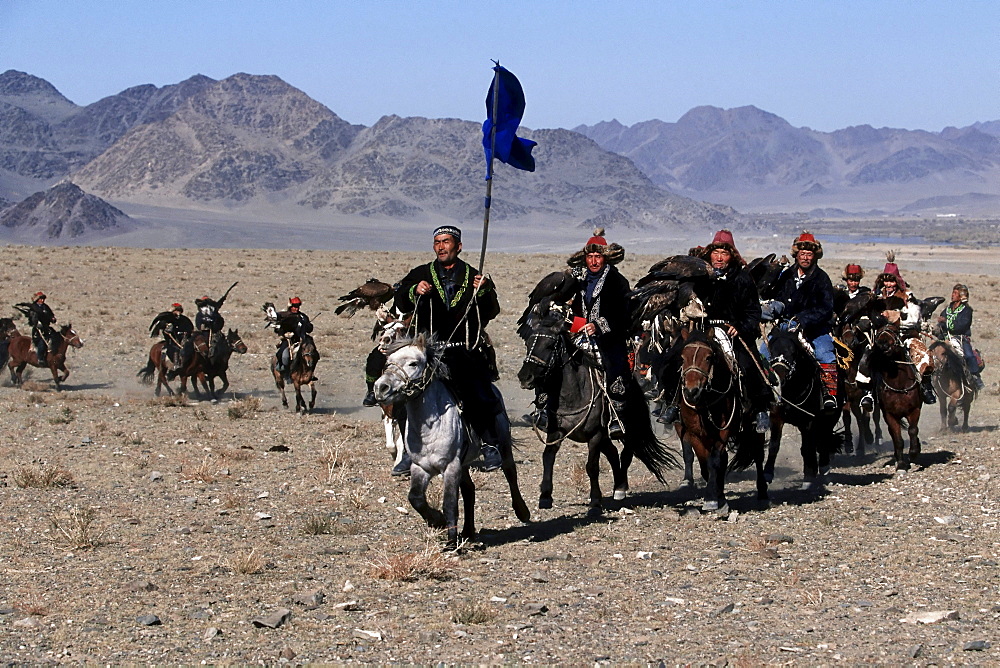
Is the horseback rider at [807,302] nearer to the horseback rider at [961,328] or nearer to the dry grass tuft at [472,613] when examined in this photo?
the horseback rider at [961,328]

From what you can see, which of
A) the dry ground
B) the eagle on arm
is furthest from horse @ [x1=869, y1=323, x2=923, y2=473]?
the eagle on arm

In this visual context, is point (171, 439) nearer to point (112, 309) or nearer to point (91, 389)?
point (91, 389)

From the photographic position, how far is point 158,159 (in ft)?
580

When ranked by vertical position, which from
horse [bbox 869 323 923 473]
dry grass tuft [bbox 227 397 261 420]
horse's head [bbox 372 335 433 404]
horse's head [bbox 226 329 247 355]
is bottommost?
dry grass tuft [bbox 227 397 261 420]

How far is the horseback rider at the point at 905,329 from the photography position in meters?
14.3

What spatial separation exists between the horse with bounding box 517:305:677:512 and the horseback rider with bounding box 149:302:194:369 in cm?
1176

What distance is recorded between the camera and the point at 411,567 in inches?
360

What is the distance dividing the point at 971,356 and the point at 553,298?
9109mm

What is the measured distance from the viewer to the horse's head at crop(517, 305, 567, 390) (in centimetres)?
1107

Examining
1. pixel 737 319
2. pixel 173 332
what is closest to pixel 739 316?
pixel 737 319

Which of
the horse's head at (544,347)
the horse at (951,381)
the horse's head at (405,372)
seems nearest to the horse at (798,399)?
the horse's head at (544,347)

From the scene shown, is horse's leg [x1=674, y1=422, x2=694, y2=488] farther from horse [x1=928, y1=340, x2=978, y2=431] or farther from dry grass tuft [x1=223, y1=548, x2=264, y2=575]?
horse [x1=928, y1=340, x2=978, y2=431]

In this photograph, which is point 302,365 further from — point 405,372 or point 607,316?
point 405,372

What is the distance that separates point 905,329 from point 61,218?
126590 millimetres
